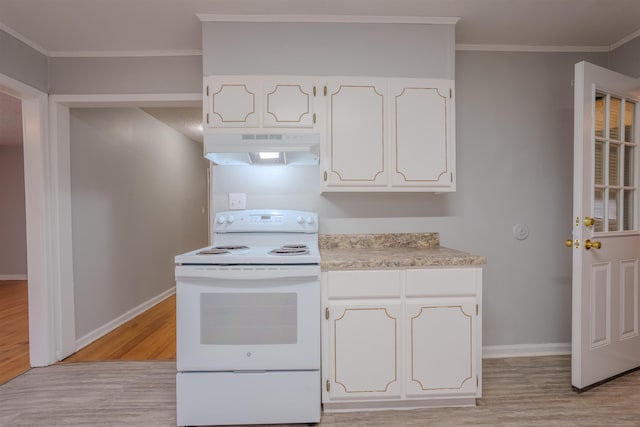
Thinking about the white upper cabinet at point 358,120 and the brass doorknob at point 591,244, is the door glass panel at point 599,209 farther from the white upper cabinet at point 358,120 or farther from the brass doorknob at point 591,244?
the white upper cabinet at point 358,120

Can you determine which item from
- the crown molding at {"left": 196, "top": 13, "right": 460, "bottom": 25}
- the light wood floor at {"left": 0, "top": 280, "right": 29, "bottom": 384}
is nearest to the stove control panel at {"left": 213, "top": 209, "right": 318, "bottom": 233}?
the crown molding at {"left": 196, "top": 13, "right": 460, "bottom": 25}

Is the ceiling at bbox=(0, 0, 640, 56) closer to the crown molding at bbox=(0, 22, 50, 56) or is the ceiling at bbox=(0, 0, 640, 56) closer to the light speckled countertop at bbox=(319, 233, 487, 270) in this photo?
the crown molding at bbox=(0, 22, 50, 56)

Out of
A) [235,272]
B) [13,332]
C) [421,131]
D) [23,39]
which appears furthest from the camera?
[13,332]

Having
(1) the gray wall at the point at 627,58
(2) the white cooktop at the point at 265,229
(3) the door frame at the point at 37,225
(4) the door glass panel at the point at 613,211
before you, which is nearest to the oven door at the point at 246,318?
(2) the white cooktop at the point at 265,229

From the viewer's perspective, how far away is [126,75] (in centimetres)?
257

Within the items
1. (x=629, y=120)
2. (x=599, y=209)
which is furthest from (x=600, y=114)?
(x=599, y=209)

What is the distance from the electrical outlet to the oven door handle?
686mm

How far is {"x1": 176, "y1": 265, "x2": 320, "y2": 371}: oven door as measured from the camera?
173 centimetres

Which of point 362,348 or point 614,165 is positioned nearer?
point 362,348

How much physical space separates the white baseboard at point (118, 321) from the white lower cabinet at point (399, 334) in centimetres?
223

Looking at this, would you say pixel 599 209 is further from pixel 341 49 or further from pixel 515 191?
pixel 341 49

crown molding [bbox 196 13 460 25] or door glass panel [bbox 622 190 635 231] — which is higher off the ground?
crown molding [bbox 196 13 460 25]

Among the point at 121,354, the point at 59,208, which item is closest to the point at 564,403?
the point at 121,354

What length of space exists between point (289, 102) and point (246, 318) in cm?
125
